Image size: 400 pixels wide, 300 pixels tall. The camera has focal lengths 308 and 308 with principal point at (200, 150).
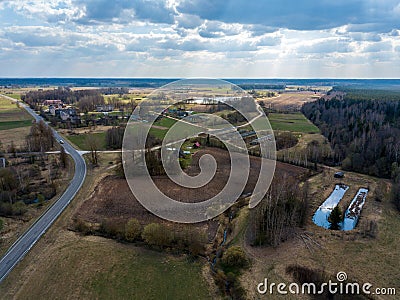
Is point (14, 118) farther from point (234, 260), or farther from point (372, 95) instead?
point (372, 95)

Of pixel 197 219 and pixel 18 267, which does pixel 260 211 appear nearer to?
pixel 197 219

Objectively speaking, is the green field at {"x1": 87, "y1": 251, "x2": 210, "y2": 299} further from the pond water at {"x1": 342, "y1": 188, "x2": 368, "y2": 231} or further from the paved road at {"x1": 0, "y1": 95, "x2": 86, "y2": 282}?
the pond water at {"x1": 342, "y1": 188, "x2": 368, "y2": 231}

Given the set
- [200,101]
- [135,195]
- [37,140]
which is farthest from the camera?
[200,101]

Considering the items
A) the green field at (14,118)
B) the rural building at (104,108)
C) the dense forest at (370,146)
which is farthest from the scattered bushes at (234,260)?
the rural building at (104,108)

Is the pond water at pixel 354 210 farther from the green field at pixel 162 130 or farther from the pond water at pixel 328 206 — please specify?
the green field at pixel 162 130

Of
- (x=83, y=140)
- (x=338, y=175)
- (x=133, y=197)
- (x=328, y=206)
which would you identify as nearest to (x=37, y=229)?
(x=133, y=197)

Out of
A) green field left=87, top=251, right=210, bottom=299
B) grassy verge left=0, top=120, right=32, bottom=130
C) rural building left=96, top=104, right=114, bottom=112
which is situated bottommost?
green field left=87, top=251, right=210, bottom=299

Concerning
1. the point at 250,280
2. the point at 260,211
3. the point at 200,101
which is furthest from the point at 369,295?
the point at 200,101

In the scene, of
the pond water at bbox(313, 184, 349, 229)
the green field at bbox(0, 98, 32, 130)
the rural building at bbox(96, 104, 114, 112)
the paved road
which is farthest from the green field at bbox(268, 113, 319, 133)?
the green field at bbox(0, 98, 32, 130)
